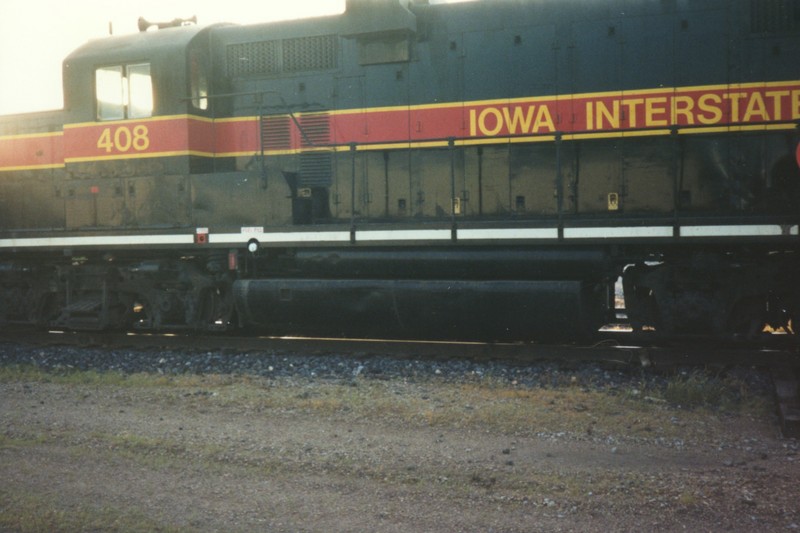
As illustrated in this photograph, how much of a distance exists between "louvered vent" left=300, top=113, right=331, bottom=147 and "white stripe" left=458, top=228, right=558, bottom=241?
2.25 metres

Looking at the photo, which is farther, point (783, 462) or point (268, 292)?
point (268, 292)

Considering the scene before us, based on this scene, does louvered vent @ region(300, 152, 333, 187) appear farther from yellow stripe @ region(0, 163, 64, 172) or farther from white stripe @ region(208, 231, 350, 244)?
yellow stripe @ region(0, 163, 64, 172)

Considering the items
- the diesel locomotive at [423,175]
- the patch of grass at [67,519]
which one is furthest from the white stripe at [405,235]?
the patch of grass at [67,519]

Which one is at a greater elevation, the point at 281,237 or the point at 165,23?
the point at 165,23

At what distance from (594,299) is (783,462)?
3568 millimetres

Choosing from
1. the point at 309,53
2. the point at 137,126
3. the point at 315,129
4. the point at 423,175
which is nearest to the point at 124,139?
the point at 137,126

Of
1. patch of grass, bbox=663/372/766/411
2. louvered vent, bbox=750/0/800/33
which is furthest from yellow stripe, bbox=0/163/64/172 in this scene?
louvered vent, bbox=750/0/800/33

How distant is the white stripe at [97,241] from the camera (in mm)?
9445

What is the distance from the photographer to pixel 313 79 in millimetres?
9367

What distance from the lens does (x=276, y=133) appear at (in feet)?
31.1

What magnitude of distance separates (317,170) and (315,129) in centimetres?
53

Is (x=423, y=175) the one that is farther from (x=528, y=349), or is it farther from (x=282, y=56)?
(x=282, y=56)

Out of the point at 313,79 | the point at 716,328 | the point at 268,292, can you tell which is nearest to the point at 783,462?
the point at 716,328

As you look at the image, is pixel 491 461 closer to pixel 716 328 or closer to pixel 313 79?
pixel 716 328
